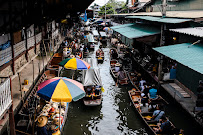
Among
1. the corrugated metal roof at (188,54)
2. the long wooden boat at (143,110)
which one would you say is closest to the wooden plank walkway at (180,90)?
the long wooden boat at (143,110)

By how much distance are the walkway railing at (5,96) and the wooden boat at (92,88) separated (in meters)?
7.00

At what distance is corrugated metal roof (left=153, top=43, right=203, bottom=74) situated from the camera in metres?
9.14

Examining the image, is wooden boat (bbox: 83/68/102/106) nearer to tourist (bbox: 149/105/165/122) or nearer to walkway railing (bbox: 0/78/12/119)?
tourist (bbox: 149/105/165/122)

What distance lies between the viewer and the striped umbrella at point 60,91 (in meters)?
7.91

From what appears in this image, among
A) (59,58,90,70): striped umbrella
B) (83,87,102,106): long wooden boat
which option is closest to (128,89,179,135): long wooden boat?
(83,87,102,106): long wooden boat

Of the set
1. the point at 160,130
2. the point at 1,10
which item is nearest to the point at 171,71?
the point at 160,130

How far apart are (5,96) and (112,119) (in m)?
7.60

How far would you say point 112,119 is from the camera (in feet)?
42.3

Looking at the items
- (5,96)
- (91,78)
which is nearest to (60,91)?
(5,96)

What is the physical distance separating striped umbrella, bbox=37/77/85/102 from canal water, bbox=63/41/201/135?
4.06 meters

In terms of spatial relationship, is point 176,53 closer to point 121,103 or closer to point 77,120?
point 121,103

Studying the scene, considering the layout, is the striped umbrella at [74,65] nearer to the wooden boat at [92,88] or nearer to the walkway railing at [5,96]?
the wooden boat at [92,88]

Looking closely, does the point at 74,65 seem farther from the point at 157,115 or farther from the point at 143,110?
the point at 157,115

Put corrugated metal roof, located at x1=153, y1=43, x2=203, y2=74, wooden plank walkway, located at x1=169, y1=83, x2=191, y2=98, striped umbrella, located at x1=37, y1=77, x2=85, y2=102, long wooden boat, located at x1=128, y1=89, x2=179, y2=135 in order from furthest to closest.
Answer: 1. wooden plank walkway, located at x1=169, y1=83, x2=191, y2=98
2. long wooden boat, located at x1=128, y1=89, x2=179, y2=135
3. corrugated metal roof, located at x1=153, y1=43, x2=203, y2=74
4. striped umbrella, located at x1=37, y1=77, x2=85, y2=102
